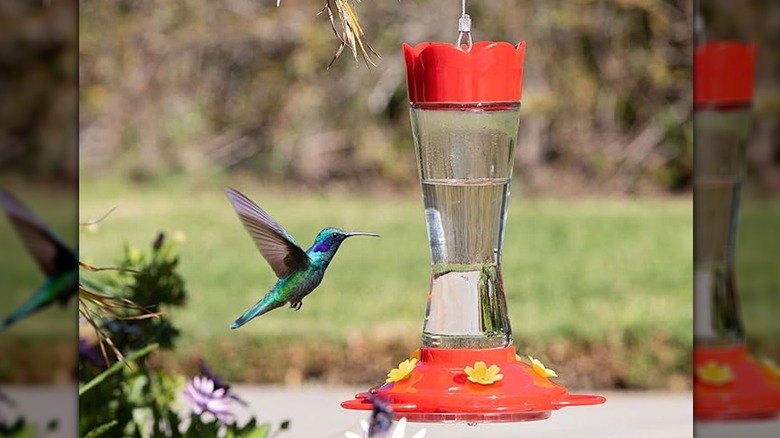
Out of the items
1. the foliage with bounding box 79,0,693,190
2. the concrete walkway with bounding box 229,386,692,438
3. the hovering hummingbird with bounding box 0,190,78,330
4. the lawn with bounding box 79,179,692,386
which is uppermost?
the foliage with bounding box 79,0,693,190

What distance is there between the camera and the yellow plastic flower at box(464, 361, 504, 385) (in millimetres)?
1236

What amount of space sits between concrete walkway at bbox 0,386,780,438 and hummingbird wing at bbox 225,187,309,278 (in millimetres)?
1672

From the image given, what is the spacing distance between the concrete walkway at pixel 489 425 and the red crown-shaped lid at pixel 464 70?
74.0 inches

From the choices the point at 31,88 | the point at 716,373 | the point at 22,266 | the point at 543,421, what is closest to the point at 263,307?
the point at 716,373

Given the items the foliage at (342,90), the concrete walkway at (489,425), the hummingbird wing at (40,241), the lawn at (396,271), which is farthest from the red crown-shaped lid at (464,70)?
the foliage at (342,90)

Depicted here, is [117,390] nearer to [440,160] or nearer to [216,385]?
[216,385]

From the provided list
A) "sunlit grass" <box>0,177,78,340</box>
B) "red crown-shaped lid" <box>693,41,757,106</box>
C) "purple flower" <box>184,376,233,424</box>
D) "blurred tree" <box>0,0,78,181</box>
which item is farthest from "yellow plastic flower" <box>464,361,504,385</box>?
"blurred tree" <box>0,0,78,181</box>

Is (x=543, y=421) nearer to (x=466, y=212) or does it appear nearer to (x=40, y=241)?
(x=466, y=212)

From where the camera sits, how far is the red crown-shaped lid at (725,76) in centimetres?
110

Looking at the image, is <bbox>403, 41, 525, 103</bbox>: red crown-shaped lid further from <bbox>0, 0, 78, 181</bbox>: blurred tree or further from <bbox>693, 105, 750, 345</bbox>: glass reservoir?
<bbox>0, 0, 78, 181</bbox>: blurred tree

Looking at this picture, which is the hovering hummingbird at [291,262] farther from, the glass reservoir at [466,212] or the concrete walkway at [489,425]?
the concrete walkway at [489,425]

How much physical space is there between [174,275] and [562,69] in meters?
3.96

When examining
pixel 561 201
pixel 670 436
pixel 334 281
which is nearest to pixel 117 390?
pixel 670 436

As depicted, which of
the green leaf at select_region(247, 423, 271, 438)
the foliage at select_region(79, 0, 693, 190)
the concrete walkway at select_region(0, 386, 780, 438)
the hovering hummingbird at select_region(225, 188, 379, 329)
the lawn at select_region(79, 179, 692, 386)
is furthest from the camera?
the foliage at select_region(79, 0, 693, 190)
